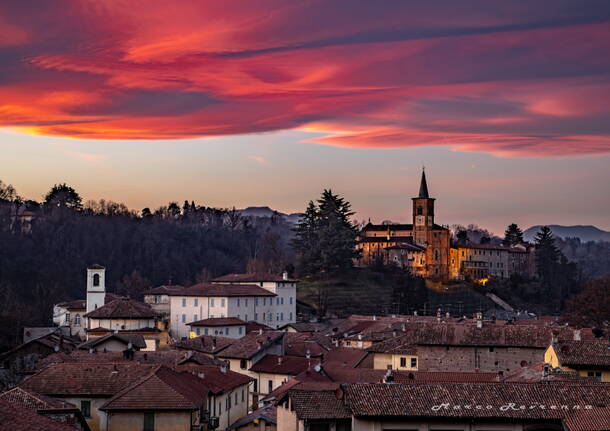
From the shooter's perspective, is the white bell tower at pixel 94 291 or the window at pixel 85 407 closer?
the window at pixel 85 407

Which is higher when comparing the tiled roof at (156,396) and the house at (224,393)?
the tiled roof at (156,396)

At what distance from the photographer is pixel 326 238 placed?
134 meters

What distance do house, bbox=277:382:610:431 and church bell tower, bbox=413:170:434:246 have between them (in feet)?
384

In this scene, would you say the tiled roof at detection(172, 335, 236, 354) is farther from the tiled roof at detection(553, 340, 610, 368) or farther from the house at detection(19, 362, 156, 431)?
the tiled roof at detection(553, 340, 610, 368)

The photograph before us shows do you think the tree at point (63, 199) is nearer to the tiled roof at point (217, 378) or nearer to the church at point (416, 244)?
the church at point (416, 244)

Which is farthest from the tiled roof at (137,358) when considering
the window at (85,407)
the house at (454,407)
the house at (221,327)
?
the house at (221,327)

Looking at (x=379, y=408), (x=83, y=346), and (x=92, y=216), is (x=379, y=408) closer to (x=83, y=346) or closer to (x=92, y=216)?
(x=83, y=346)

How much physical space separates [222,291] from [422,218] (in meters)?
67.8

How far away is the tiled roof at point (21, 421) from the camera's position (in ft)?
74.5

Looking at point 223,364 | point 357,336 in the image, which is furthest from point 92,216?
point 223,364

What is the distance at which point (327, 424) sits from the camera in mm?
36719

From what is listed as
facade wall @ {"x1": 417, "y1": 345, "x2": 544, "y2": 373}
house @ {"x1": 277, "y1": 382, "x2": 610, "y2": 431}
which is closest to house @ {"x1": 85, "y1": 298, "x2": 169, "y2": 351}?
facade wall @ {"x1": 417, "y1": 345, "x2": 544, "y2": 373}

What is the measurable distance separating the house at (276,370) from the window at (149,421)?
20384 mm

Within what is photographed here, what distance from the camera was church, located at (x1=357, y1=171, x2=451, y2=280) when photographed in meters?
150
